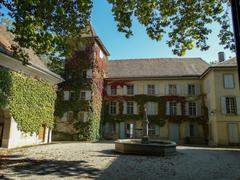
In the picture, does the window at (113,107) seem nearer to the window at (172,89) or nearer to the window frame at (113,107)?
the window frame at (113,107)

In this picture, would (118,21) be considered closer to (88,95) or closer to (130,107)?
(88,95)

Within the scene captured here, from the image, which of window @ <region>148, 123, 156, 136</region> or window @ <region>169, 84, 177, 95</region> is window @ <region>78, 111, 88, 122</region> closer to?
window @ <region>148, 123, 156, 136</region>

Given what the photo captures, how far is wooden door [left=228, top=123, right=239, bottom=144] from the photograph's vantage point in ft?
72.0

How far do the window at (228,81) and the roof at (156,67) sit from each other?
4740 millimetres

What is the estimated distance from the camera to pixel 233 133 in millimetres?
22188

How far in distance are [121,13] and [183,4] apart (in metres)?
2.37

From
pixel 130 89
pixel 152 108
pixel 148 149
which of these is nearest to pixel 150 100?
pixel 152 108

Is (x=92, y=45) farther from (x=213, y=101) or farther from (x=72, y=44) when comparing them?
(x=72, y=44)

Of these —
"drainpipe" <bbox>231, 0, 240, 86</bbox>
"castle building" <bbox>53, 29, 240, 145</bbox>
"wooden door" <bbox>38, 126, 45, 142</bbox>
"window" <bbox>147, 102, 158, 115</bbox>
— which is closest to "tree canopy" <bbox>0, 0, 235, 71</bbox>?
"drainpipe" <bbox>231, 0, 240, 86</bbox>

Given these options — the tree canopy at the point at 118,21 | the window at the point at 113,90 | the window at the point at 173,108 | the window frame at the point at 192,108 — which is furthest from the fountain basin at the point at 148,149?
the window at the point at 113,90

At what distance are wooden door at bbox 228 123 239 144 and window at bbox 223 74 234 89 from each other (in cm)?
404

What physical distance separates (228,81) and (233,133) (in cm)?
547

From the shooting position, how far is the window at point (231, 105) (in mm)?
22891

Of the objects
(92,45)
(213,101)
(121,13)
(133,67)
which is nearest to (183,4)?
(121,13)
